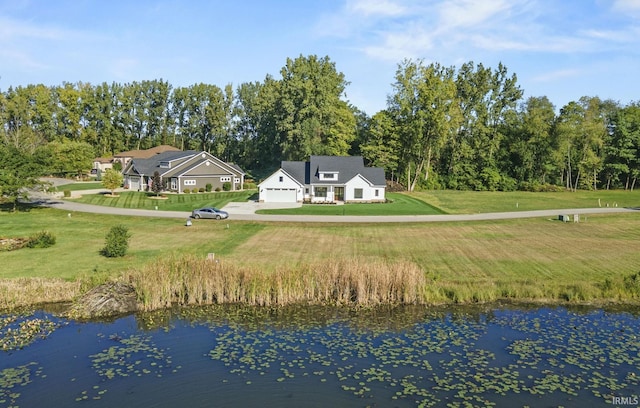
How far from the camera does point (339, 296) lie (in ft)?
84.2

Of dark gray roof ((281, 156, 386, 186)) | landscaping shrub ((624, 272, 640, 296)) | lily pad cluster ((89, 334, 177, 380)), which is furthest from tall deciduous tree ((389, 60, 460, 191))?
lily pad cluster ((89, 334, 177, 380))

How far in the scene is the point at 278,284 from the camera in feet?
83.6

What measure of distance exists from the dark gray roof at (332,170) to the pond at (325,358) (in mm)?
43468

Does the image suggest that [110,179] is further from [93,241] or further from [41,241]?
[41,241]

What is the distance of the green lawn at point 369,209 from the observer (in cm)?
5628

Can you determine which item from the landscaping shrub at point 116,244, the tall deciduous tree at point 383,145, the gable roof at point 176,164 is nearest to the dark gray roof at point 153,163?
the gable roof at point 176,164

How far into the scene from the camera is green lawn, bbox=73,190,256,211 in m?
60.2

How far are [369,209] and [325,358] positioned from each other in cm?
4003

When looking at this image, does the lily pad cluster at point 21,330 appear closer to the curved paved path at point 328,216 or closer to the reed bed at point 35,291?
the reed bed at point 35,291

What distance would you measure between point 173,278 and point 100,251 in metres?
12.7

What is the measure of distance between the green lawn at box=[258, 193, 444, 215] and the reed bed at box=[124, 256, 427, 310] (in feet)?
96.9

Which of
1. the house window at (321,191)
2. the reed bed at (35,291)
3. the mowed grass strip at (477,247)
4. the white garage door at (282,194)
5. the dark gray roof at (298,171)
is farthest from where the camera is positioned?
the dark gray roof at (298,171)

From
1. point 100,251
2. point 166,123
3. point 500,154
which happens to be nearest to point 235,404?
point 100,251

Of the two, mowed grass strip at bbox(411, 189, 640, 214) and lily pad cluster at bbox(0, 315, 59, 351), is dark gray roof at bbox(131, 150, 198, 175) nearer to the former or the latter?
mowed grass strip at bbox(411, 189, 640, 214)
